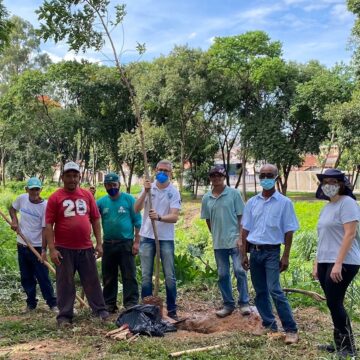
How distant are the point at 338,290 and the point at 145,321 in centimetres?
201

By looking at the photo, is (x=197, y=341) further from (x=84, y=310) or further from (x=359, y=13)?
(x=359, y=13)

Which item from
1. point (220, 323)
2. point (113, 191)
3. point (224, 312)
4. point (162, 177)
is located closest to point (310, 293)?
point (224, 312)

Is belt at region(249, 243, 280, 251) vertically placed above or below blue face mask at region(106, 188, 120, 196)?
below

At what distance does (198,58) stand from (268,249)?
70.3ft

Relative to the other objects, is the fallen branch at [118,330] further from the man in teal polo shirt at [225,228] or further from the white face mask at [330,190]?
the white face mask at [330,190]

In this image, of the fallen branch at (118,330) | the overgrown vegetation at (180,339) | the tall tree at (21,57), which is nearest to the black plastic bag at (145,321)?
the fallen branch at (118,330)

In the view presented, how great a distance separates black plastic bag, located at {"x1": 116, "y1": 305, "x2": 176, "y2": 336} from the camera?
200 inches

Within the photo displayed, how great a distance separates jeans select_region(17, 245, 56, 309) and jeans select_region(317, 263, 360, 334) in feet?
11.5

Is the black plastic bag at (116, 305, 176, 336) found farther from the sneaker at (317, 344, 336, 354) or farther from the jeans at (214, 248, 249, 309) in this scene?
the sneaker at (317, 344, 336, 354)

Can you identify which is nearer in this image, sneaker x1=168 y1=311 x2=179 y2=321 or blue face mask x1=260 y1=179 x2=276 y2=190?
blue face mask x1=260 y1=179 x2=276 y2=190

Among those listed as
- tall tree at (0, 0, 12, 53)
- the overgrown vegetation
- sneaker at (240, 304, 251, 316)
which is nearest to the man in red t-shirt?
the overgrown vegetation

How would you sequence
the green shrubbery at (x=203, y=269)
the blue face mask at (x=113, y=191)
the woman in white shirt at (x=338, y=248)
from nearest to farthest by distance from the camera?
1. the woman in white shirt at (x=338, y=248)
2. the blue face mask at (x=113, y=191)
3. the green shrubbery at (x=203, y=269)

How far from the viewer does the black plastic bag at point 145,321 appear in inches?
200

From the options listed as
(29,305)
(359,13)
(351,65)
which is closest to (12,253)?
(29,305)
